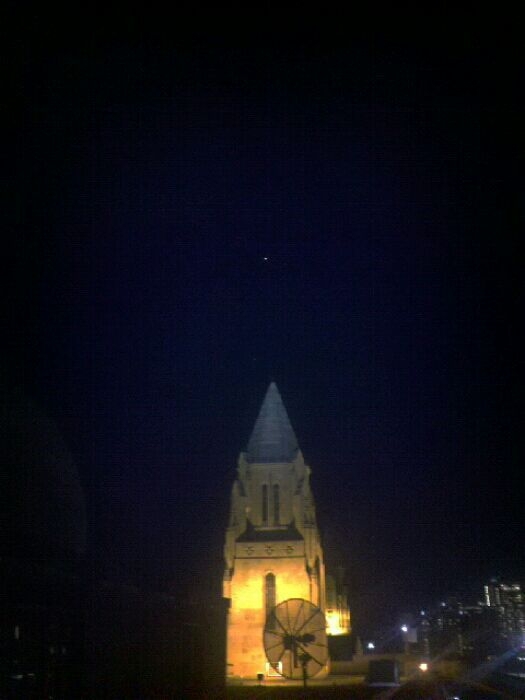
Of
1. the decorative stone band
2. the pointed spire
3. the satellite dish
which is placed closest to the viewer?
the satellite dish

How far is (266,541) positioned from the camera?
52875 millimetres

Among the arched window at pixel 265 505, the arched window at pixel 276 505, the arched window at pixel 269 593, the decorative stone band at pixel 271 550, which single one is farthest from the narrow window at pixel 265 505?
the arched window at pixel 269 593

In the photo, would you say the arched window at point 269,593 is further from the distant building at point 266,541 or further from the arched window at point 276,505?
the arched window at point 276,505

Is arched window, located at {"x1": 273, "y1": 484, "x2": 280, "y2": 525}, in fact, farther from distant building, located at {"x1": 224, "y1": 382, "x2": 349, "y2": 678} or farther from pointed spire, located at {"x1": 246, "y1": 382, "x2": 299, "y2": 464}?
pointed spire, located at {"x1": 246, "y1": 382, "x2": 299, "y2": 464}

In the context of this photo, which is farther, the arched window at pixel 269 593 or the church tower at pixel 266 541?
the arched window at pixel 269 593

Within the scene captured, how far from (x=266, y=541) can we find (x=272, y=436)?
9.22m

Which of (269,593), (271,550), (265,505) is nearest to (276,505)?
(265,505)

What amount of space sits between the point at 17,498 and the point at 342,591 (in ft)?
201

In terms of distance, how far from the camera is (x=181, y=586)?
3766cm

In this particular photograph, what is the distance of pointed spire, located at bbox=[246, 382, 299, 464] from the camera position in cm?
5688

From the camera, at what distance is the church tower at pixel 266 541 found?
49.8 metres

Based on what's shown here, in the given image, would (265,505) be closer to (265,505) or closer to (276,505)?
(265,505)

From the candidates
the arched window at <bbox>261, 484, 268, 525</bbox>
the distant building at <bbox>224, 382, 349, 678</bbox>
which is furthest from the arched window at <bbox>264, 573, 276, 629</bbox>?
the arched window at <bbox>261, 484, 268, 525</bbox>

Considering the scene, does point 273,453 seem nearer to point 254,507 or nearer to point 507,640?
point 254,507
